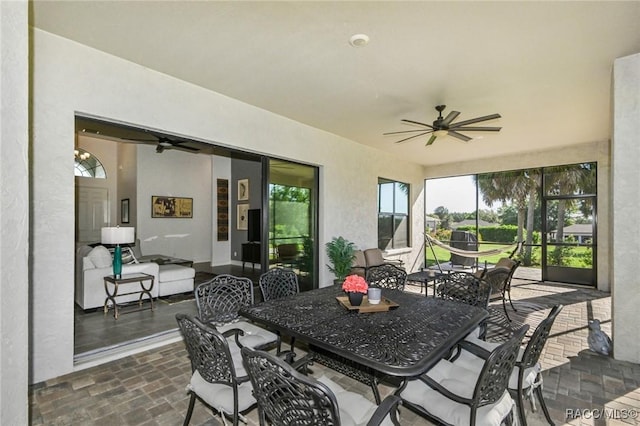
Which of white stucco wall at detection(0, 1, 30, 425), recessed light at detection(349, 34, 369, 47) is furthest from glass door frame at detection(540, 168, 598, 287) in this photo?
white stucco wall at detection(0, 1, 30, 425)

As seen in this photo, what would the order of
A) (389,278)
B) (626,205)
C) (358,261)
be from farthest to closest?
(358,261), (389,278), (626,205)

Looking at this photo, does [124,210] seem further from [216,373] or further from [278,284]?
[216,373]

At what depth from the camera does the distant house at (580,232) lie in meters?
6.30

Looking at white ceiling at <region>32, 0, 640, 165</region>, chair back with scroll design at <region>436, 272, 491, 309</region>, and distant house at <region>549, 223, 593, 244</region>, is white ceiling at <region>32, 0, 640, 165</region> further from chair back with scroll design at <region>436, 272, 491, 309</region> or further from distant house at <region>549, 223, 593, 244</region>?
distant house at <region>549, 223, 593, 244</region>

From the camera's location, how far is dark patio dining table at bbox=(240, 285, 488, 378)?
148 centimetres

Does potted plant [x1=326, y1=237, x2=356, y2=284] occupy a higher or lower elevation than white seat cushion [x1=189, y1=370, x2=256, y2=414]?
higher

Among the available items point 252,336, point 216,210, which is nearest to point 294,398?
point 252,336

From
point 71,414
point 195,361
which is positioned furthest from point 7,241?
point 71,414

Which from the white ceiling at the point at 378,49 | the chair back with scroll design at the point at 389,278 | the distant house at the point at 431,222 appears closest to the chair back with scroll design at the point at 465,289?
the chair back with scroll design at the point at 389,278

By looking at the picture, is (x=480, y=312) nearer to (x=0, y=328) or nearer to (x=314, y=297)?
(x=314, y=297)

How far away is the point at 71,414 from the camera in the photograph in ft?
6.86

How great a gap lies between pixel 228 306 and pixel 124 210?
7291 millimetres

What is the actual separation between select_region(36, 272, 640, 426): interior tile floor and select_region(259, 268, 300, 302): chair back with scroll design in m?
0.73

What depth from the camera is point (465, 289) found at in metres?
2.91
